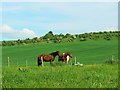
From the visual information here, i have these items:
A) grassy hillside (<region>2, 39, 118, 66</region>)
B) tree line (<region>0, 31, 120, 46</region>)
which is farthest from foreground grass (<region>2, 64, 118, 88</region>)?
tree line (<region>0, 31, 120, 46</region>)

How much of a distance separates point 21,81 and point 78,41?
6233 centimetres

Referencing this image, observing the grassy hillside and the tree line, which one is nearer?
the grassy hillside

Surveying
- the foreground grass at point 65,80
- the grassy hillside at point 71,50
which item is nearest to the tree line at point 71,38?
the grassy hillside at point 71,50

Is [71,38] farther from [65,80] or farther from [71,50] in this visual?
[65,80]

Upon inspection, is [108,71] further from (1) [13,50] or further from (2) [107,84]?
(1) [13,50]

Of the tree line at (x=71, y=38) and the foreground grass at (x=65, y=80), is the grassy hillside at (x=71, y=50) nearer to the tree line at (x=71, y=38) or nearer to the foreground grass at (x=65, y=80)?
the tree line at (x=71, y=38)

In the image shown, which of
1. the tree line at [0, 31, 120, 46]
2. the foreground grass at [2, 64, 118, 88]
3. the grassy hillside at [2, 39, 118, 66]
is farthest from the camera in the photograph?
the tree line at [0, 31, 120, 46]

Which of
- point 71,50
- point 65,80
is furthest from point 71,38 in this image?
point 65,80

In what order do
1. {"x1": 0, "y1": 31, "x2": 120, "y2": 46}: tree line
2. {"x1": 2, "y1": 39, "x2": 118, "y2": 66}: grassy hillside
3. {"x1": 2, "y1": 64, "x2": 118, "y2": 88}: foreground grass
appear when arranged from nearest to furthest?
{"x1": 2, "y1": 64, "x2": 118, "y2": 88}: foreground grass
{"x1": 2, "y1": 39, "x2": 118, "y2": 66}: grassy hillside
{"x1": 0, "y1": 31, "x2": 120, "y2": 46}: tree line

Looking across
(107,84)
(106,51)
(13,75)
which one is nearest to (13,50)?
(106,51)

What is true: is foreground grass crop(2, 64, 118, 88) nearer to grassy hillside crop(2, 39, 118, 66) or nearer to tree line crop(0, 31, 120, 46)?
grassy hillside crop(2, 39, 118, 66)

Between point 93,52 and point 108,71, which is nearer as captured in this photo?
point 108,71

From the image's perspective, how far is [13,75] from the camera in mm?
24547

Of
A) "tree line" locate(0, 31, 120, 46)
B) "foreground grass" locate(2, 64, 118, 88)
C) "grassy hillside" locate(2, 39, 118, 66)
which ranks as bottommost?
"foreground grass" locate(2, 64, 118, 88)
